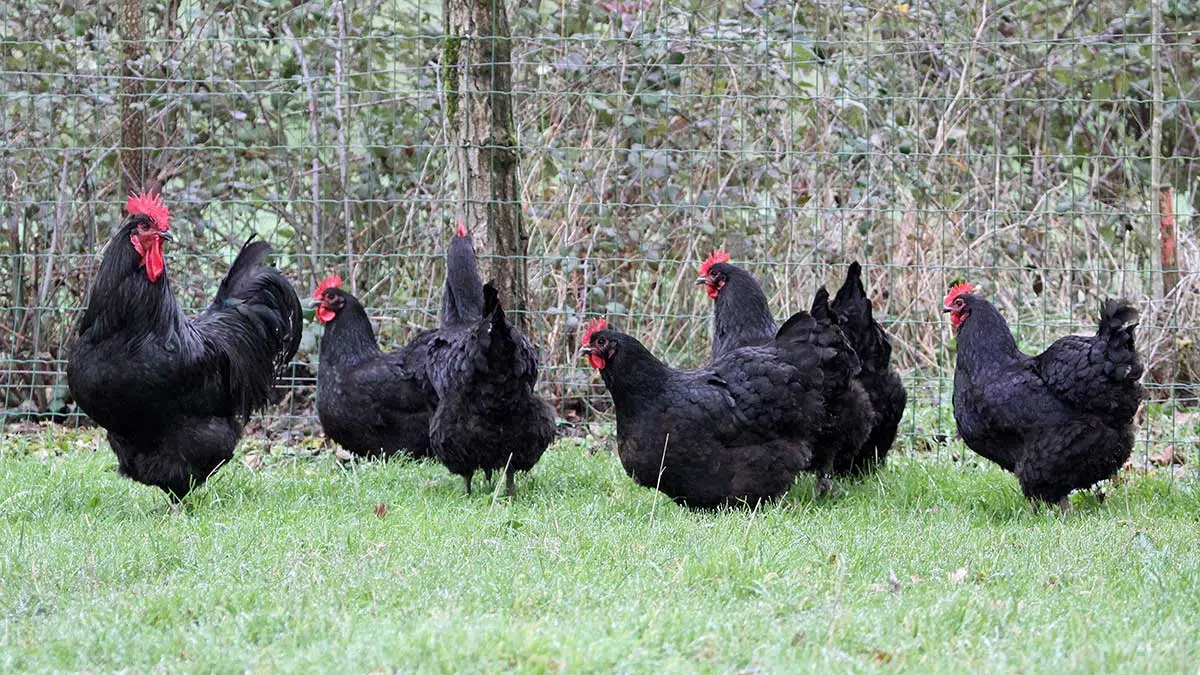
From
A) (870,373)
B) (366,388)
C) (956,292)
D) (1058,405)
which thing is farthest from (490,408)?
(1058,405)

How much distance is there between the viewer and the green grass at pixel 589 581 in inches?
170

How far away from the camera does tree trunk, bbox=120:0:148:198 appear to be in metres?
10.8

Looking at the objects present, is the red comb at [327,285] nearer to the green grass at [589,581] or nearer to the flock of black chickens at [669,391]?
the flock of black chickens at [669,391]

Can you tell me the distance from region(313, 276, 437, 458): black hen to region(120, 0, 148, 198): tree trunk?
2505 mm

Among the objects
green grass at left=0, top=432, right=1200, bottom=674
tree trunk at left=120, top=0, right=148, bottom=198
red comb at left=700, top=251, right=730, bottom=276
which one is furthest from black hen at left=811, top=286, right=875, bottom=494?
tree trunk at left=120, top=0, right=148, bottom=198

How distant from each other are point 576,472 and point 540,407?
926 mm

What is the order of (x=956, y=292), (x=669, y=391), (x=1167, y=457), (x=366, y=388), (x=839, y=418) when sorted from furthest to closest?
(x=1167, y=457), (x=366, y=388), (x=956, y=292), (x=839, y=418), (x=669, y=391)

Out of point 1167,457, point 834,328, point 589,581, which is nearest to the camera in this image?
point 589,581

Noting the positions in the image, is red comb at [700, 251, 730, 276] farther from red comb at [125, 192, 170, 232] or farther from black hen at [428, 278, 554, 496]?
red comb at [125, 192, 170, 232]

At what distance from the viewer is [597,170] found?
10.9 meters

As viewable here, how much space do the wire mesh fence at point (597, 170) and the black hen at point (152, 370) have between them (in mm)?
2463

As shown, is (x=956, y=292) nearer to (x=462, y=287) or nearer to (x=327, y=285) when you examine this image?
(x=462, y=287)

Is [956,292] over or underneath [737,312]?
over

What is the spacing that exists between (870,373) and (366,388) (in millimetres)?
3510
